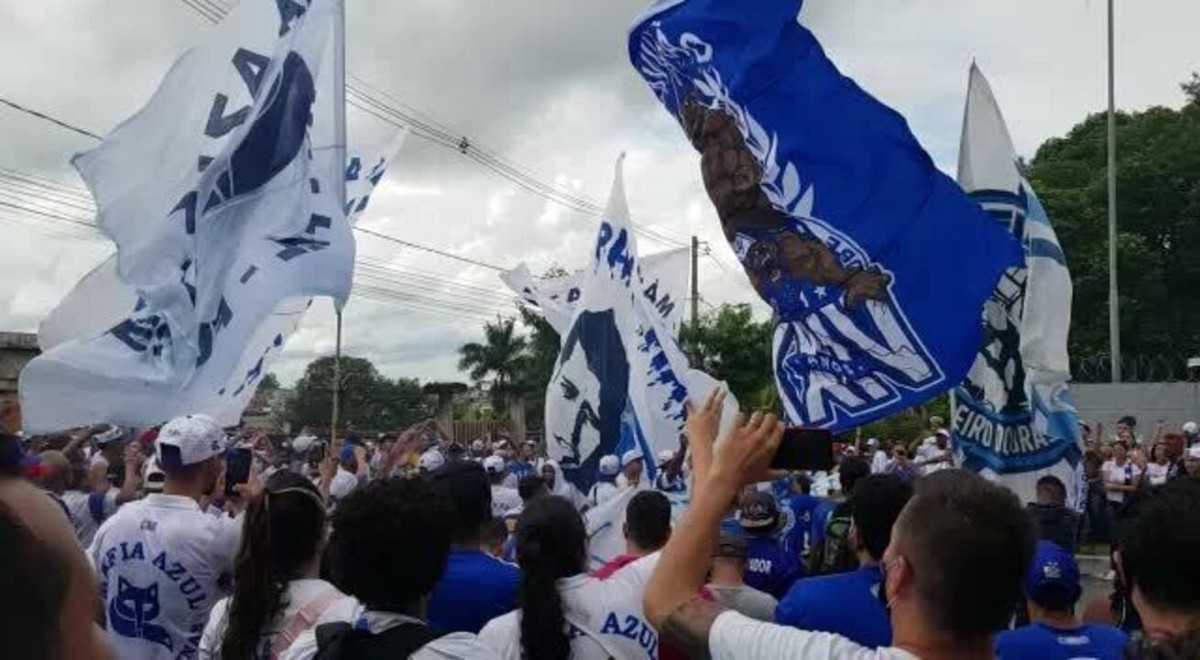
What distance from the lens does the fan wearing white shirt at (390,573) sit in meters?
2.76

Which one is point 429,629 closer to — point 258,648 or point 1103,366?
point 258,648

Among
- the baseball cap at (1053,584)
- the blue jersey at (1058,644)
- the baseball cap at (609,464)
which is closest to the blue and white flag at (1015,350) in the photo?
the baseball cap at (609,464)

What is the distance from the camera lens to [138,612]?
424 cm

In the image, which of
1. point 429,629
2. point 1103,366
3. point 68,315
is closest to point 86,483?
point 68,315

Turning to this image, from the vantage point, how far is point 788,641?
2236mm

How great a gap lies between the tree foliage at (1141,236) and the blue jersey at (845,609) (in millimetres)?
35017

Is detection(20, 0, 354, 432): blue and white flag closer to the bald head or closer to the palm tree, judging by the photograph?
the bald head

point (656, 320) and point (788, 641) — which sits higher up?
point (656, 320)

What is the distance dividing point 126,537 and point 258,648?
1.15m

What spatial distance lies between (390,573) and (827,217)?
4.02 m

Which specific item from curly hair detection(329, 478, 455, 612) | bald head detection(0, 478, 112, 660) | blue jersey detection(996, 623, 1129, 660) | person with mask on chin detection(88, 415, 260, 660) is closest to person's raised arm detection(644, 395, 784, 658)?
curly hair detection(329, 478, 455, 612)

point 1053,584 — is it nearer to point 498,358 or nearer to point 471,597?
point 471,597

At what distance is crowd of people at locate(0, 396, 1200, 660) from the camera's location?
86.5 inches

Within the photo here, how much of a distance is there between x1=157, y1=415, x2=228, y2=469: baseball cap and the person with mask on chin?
0.14 meters
